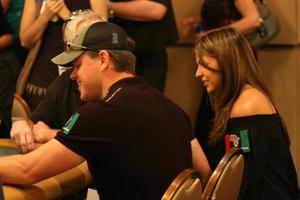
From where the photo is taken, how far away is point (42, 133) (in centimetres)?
262

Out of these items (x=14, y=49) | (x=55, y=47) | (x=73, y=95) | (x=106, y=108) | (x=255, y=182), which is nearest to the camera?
(x=106, y=108)

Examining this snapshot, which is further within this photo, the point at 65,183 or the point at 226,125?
the point at 226,125

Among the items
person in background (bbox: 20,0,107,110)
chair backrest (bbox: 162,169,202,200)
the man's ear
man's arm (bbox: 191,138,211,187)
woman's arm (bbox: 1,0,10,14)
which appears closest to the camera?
chair backrest (bbox: 162,169,202,200)

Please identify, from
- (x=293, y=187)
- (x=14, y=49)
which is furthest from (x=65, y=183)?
(x=14, y=49)

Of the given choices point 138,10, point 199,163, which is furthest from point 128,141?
point 138,10

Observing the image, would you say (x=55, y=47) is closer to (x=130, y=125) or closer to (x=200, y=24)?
(x=200, y=24)

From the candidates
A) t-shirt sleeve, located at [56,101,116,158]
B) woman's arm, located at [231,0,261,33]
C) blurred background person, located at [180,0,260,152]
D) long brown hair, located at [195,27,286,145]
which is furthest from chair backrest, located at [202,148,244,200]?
woman's arm, located at [231,0,261,33]

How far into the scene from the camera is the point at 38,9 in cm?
335

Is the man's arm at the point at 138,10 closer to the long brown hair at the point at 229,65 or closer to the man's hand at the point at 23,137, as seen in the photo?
the long brown hair at the point at 229,65

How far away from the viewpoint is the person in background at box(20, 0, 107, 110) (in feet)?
10.5

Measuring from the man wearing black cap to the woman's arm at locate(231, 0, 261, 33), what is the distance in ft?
5.57

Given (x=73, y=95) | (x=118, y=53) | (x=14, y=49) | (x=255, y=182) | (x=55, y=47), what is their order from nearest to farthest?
(x=118, y=53) < (x=255, y=182) < (x=73, y=95) < (x=55, y=47) < (x=14, y=49)

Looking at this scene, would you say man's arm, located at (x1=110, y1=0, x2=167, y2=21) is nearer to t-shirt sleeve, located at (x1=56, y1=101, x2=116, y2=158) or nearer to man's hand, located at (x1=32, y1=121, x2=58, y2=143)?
man's hand, located at (x1=32, y1=121, x2=58, y2=143)

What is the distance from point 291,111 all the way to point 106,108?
2.57 m
